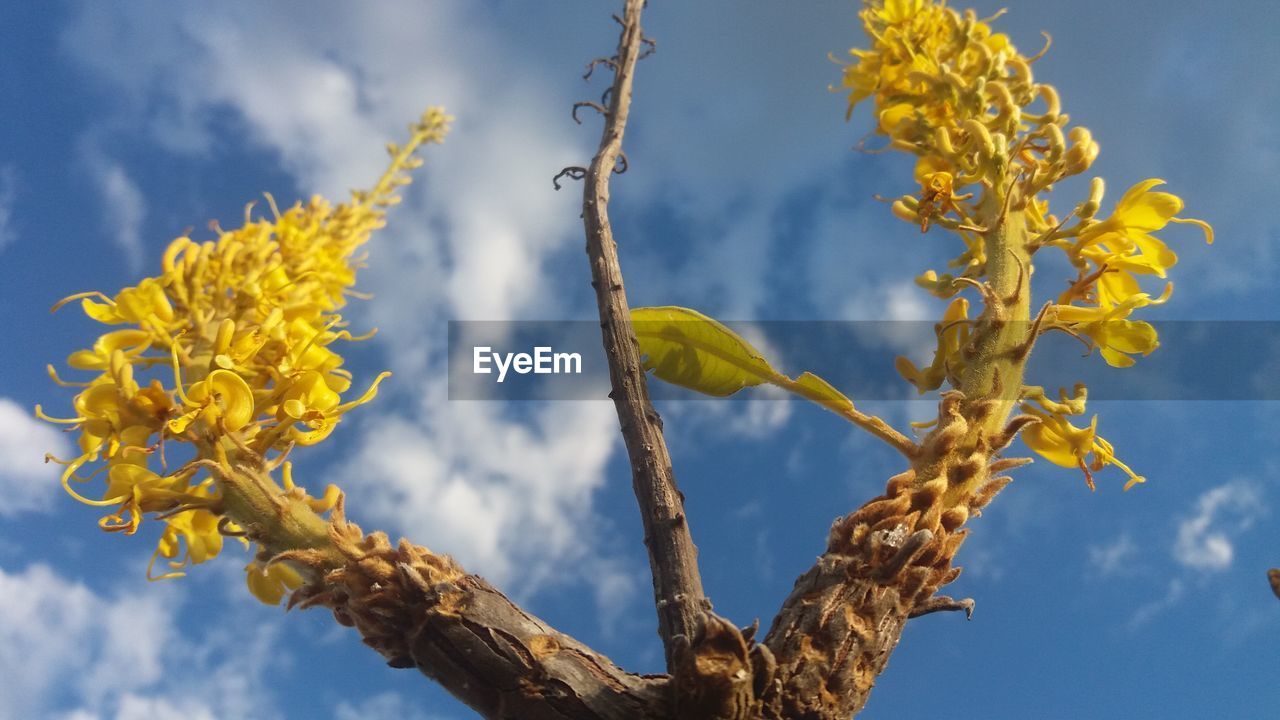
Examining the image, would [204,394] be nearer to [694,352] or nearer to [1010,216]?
[694,352]

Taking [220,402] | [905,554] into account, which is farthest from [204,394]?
[905,554]

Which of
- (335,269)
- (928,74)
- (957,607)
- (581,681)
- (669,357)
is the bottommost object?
(581,681)

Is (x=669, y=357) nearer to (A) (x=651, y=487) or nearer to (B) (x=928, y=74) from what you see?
(A) (x=651, y=487)

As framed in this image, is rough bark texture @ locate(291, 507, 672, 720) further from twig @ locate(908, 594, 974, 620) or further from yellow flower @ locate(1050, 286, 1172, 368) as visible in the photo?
yellow flower @ locate(1050, 286, 1172, 368)

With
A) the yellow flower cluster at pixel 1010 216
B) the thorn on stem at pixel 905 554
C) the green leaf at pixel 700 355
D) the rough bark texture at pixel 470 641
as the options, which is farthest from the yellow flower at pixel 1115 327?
the rough bark texture at pixel 470 641

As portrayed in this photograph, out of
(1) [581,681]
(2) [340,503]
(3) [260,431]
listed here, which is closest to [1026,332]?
(1) [581,681]

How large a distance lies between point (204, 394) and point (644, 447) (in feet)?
3.03

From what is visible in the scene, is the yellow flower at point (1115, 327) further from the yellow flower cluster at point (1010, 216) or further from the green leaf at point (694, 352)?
the green leaf at point (694, 352)

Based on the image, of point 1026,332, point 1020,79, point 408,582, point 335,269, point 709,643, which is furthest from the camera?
point 335,269

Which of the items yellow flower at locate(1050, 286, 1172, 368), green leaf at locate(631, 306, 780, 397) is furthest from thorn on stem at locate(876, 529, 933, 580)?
yellow flower at locate(1050, 286, 1172, 368)

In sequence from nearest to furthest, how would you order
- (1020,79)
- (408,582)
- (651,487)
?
(408,582) < (651,487) < (1020,79)

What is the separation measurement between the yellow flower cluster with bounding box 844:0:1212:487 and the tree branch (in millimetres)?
675

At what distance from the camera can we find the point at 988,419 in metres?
1.73

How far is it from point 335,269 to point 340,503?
2.93 m
